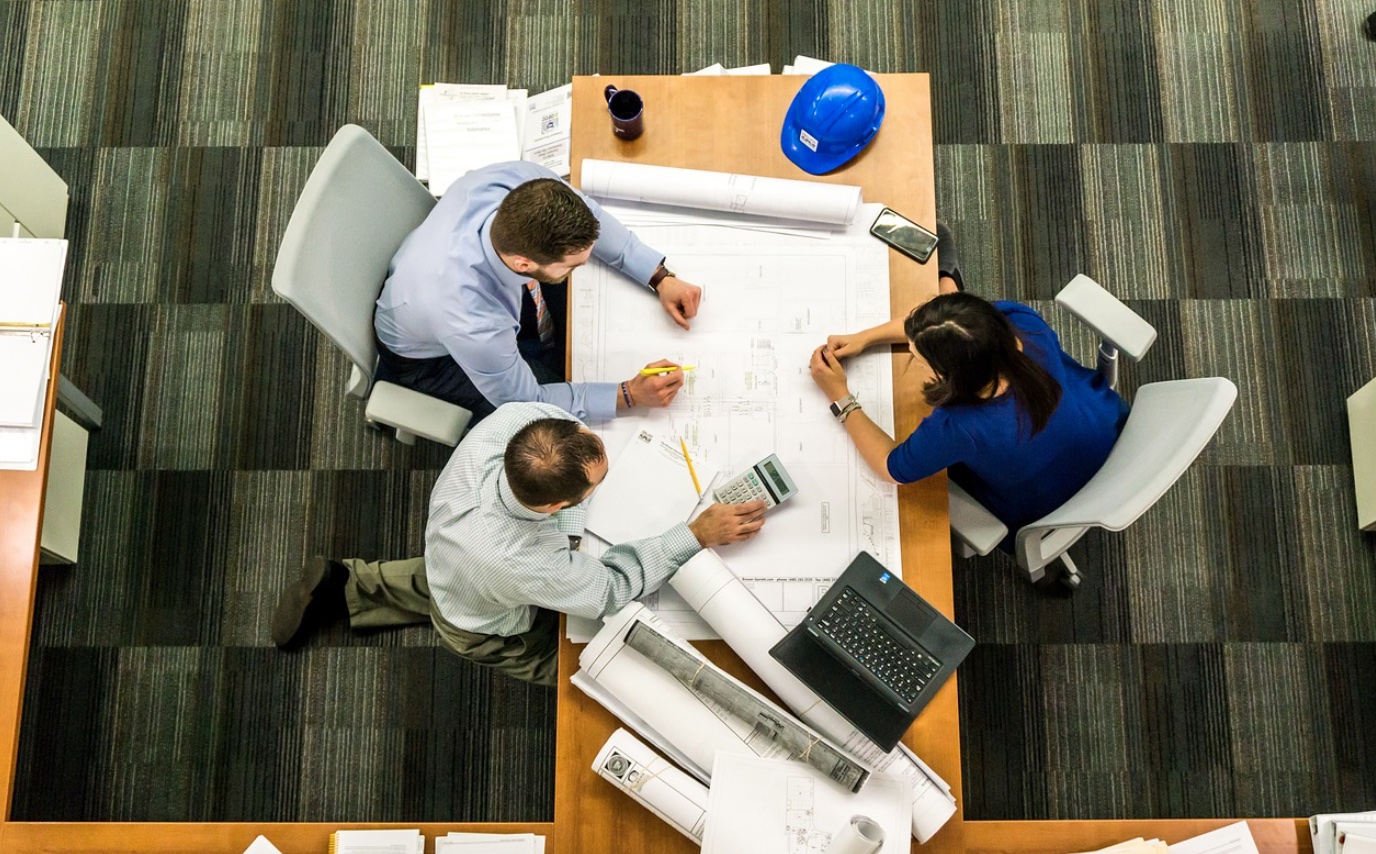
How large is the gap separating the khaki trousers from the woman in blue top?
76 centimetres

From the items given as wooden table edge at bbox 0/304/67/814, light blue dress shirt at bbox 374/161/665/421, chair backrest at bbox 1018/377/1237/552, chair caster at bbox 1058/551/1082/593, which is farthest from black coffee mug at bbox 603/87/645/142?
chair caster at bbox 1058/551/1082/593

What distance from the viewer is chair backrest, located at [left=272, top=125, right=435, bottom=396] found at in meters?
1.56

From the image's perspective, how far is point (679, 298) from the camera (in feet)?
5.50

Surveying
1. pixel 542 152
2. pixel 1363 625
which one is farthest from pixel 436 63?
pixel 1363 625

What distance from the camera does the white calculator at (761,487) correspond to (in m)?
1.57

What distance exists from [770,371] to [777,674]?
0.54m

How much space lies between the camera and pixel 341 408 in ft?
8.22

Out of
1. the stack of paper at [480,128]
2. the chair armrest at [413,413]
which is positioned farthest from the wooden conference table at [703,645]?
the stack of paper at [480,128]

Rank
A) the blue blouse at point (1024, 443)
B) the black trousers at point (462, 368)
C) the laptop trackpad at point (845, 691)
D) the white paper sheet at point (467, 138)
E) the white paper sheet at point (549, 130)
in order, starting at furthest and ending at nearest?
the white paper sheet at point (467, 138) < the white paper sheet at point (549, 130) < the black trousers at point (462, 368) < the blue blouse at point (1024, 443) < the laptop trackpad at point (845, 691)

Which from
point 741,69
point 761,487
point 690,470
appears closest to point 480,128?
point 741,69

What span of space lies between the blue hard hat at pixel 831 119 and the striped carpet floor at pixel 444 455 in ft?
3.24

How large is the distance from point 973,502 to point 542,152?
1440 mm

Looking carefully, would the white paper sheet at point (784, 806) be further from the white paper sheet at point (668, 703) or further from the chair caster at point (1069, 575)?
the chair caster at point (1069, 575)

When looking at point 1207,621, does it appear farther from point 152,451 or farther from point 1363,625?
point 152,451
